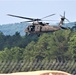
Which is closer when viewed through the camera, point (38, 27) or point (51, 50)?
point (38, 27)

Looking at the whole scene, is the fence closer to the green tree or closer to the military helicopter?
the military helicopter

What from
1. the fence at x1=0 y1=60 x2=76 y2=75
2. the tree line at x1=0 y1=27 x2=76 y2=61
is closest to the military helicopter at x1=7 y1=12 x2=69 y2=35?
Result: the fence at x1=0 y1=60 x2=76 y2=75

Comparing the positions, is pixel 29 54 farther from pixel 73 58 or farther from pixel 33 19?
pixel 33 19

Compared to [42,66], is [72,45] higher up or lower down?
lower down

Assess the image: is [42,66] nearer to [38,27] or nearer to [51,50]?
[38,27]

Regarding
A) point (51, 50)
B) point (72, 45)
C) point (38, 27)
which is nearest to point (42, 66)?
point (38, 27)

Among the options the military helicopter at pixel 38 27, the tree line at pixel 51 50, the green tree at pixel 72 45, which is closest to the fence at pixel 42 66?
the military helicopter at pixel 38 27

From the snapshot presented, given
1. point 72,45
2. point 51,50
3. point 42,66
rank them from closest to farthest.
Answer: point 42,66
point 72,45
point 51,50

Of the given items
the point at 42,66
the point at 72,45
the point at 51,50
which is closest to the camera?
the point at 42,66

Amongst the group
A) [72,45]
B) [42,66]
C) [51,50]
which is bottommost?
[51,50]

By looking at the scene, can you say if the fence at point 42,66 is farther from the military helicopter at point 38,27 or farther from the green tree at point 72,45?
the green tree at point 72,45

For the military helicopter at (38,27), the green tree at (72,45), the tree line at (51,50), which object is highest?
the military helicopter at (38,27)

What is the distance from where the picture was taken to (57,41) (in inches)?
7101

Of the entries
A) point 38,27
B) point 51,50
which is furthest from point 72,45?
point 38,27
